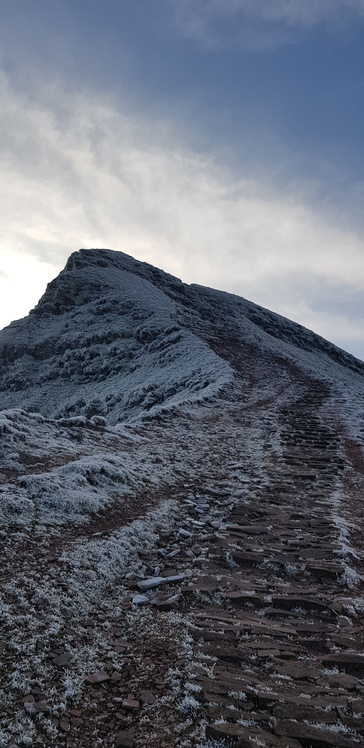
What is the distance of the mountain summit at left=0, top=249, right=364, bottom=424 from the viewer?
36062 mm

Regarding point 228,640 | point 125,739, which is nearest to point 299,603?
point 228,640

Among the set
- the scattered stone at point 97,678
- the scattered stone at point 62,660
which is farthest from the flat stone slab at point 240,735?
the scattered stone at point 62,660

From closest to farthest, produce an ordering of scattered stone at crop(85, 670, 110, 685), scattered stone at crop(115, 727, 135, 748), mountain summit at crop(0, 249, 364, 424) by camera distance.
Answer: scattered stone at crop(115, 727, 135, 748), scattered stone at crop(85, 670, 110, 685), mountain summit at crop(0, 249, 364, 424)

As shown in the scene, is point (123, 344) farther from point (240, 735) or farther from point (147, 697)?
point (240, 735)

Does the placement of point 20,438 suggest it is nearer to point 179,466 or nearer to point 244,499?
point 179,466

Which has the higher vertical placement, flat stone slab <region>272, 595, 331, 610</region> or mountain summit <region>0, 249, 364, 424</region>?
mountain summit <region>0, 249, 364, 424</region>

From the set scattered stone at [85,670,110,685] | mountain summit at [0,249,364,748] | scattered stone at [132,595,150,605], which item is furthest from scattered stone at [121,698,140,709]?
scattered stone at [132,595,150,605]

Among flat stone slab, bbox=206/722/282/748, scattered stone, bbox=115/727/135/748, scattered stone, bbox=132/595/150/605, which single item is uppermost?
flat stone slab, bbox=206/722/282/748

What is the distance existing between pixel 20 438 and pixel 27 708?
9.32m

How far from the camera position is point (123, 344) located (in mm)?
48000

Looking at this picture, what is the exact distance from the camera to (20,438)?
12531 millimetres

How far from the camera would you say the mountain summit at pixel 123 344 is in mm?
36062

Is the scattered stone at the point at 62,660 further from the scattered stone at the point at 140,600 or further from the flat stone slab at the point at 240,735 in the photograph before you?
the flat stone slab at the point at 240,735

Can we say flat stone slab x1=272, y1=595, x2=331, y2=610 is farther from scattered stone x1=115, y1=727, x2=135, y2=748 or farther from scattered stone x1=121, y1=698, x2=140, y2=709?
scattered stone x1=115, y1=727, x2=135, y2=748
